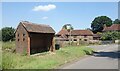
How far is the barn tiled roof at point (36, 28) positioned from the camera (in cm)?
3098

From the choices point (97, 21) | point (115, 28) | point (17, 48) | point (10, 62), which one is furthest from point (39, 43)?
point (97, 21)

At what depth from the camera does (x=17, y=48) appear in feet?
104

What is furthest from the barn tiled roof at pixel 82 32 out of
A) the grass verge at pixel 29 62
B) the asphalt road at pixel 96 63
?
the grass verge at pixel 29 62

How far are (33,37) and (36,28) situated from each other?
282 centimetres

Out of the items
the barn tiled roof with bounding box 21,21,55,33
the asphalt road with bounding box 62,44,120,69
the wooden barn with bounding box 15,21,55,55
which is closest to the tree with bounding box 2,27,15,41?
the wooden barn with bounding box 15,21,55,55

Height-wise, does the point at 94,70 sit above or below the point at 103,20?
below

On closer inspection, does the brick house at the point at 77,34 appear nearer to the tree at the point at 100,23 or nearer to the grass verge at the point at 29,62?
the tree at the point at 100,23

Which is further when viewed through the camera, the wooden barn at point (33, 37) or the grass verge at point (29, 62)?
the wooden barn at point (33, 37)

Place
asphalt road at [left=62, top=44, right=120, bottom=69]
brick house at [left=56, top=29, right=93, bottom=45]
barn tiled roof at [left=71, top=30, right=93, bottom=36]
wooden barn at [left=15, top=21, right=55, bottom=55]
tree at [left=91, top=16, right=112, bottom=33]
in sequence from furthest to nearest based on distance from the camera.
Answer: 1. tree at [left=91, top=16, right=112, bottom=33]
2. barn tiled roof at [left=71, top=30, right=93, bottom=36]
3. brick house at [left=56, top=29, right=93, bottom=45]
4. wooden barn at [left=15, top=21, right=55, bottom=55]
5. asphalt road at [left=62, top=44, right=120, bottom=69]

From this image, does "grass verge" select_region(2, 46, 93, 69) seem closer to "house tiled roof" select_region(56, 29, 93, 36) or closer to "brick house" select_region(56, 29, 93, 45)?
"brick house" select_region(56, 29, 93, 45)

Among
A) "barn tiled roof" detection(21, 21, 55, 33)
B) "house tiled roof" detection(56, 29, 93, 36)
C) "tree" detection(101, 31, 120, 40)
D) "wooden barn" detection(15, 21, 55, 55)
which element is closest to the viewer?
"wooden barn" detection(15, 21, 55, 55)

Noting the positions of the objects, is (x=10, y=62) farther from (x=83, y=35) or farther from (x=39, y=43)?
(x=83, y=35)

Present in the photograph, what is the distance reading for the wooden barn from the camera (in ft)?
99.6

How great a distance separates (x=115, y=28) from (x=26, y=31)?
9090cm
